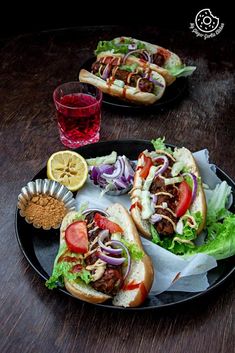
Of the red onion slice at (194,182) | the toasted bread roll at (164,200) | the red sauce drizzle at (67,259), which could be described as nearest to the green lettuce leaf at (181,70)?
the toasted bread roll at (164,200)

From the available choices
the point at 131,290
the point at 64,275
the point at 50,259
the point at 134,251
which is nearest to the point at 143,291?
the point at 131,290

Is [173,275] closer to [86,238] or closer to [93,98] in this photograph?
[86,238]

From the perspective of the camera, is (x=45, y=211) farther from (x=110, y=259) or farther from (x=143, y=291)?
(x=143, y=291)

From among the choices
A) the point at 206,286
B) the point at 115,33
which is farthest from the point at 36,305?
the point at 115,33

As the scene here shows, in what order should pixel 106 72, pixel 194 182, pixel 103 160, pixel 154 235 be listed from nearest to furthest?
pixel 154 235 < pixel 194 182 < pixel 103 160 < pixel 106 72

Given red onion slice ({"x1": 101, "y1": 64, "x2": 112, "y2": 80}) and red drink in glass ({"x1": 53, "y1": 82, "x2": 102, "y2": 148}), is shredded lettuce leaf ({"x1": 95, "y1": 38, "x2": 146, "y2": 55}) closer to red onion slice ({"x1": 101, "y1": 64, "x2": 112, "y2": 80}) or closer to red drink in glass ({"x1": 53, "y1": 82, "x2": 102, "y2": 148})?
red onion slice ({"x1": 101, "y1": 64, "x2": 112, "y2": 80})
